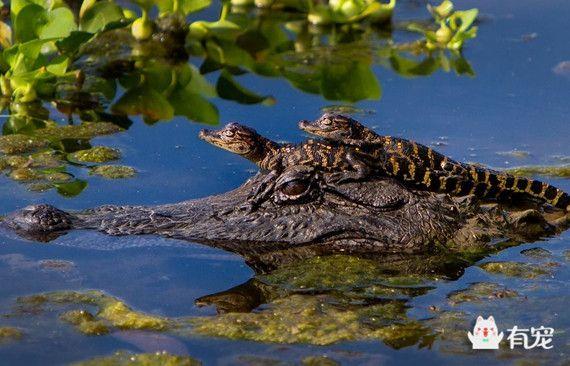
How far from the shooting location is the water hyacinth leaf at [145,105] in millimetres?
10695

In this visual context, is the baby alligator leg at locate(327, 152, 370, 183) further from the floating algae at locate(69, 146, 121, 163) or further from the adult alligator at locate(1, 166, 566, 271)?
the floating algae at locate(69, 146, 121, 163)

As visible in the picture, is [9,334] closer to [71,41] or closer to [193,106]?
[71,41]

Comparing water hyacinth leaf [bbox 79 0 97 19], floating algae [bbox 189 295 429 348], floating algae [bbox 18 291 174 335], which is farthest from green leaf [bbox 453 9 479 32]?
floating algae [bbox 18 291 174 335]

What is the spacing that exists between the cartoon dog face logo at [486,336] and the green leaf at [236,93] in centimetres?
537

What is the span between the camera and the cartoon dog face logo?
592 cm

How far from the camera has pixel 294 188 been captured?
7.29m

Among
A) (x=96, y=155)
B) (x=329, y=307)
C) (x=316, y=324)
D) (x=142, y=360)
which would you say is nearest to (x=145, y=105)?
(x=96, y=155)

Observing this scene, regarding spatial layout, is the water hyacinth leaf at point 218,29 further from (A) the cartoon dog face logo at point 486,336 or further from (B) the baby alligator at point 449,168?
(A) the cartoon dog face logo at point 486,336

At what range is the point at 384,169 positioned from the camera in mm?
7621

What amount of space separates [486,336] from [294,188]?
188 centimetres

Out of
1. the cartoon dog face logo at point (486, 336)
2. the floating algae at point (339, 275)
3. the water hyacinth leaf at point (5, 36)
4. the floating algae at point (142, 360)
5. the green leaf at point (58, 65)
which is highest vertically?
the water hyacinth leaf at point (5, 36)

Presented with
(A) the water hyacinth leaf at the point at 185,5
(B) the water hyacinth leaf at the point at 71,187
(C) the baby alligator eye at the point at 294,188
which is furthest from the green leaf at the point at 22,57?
(C) the baby alligator eye at the point at 294,188

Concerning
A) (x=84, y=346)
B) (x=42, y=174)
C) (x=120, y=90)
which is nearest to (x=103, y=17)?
(x=120, y=90)

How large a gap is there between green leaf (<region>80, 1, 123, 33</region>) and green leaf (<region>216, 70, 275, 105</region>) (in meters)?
1.31
